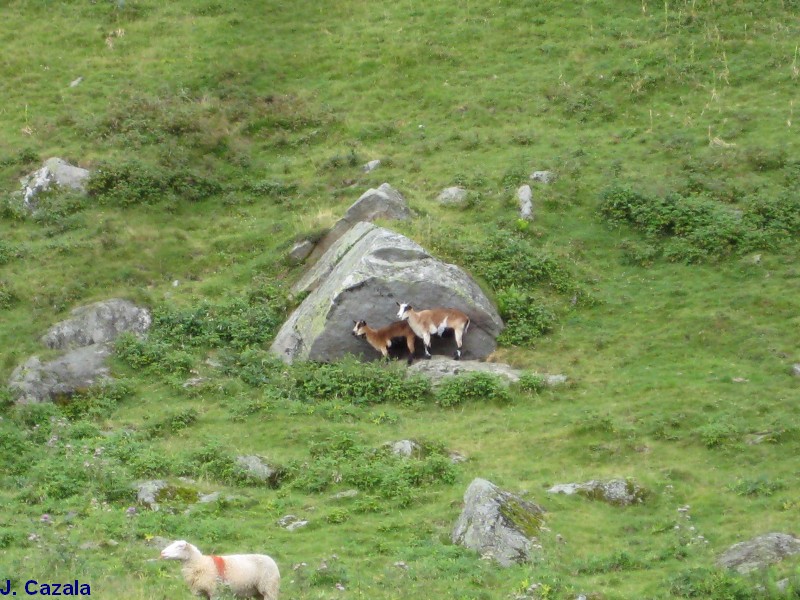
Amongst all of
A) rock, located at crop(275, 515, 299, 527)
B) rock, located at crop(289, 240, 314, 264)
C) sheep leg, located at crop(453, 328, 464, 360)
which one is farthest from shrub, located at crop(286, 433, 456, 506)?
rock, located at crop(289, 240, 314, 264)

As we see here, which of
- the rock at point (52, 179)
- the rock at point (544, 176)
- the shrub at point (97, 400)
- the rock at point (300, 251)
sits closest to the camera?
the shrub at point (97, 400)

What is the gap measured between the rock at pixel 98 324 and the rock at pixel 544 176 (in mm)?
13182

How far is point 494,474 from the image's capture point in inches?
742

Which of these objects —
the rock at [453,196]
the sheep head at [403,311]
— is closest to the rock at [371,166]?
the rock at [453,196]

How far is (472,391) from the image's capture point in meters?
23.0

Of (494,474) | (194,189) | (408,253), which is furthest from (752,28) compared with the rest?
(494,474)

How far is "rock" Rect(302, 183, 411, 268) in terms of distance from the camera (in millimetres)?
28750

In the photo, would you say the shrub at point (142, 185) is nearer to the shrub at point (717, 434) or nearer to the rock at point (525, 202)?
the rock at point (525, 202)

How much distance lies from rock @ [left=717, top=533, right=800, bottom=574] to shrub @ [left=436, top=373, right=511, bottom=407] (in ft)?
27.8

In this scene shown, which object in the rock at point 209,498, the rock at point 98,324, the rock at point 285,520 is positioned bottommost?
the rock at point 285,520

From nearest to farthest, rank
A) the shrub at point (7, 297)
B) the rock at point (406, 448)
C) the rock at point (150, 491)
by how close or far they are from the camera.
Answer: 1. the rock at point (150, 491)
2. the rock at point (406, 448)
3. the shrub at point (7, 297)

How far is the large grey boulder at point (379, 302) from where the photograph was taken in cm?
2488

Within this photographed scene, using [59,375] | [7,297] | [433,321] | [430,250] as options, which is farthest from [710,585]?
[7,297]

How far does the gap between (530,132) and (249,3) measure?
54.9 feet
